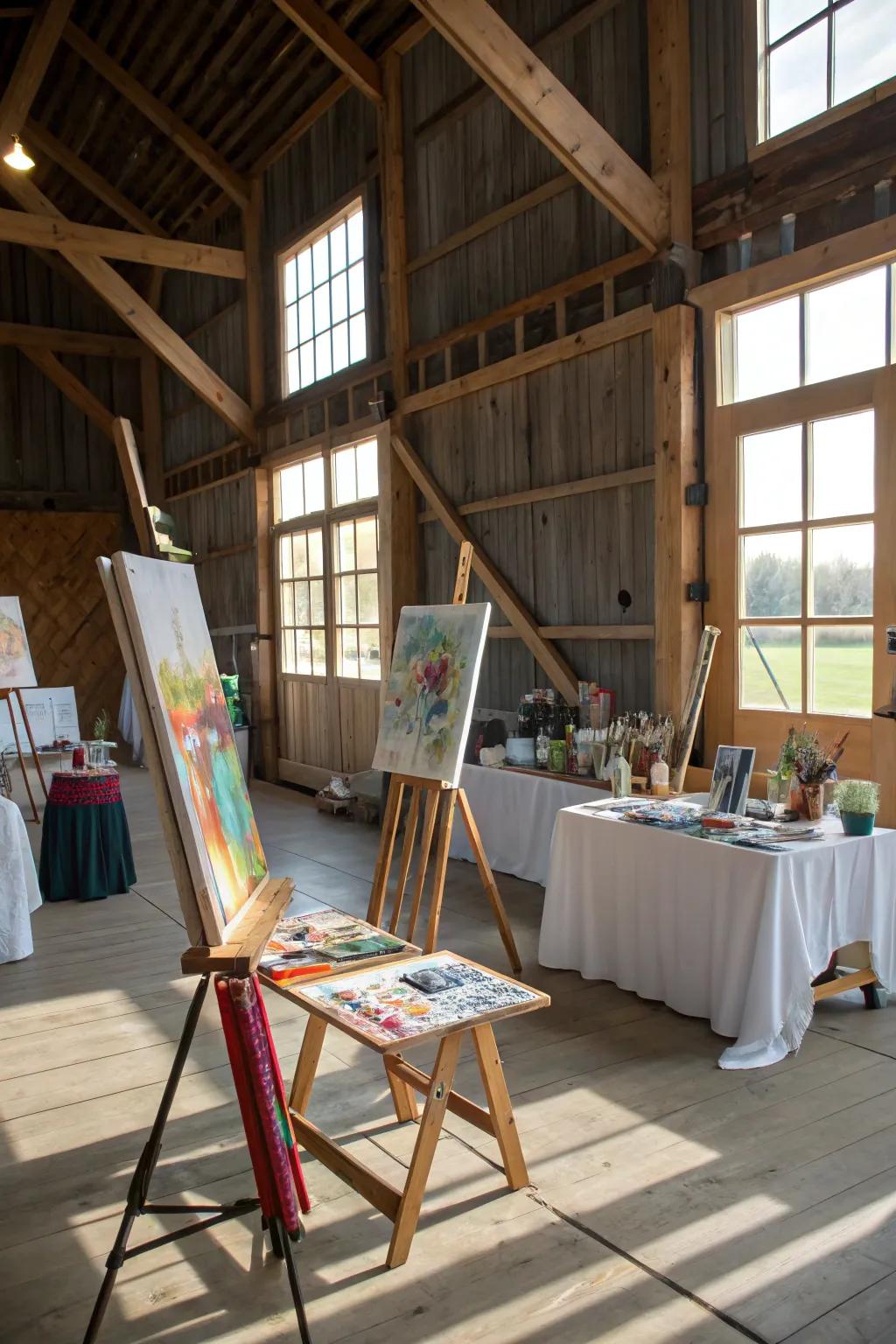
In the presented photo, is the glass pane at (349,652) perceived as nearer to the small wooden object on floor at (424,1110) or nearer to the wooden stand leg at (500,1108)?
the small wooden object on floor at (424,1110)

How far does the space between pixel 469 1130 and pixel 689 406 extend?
3.44 meters

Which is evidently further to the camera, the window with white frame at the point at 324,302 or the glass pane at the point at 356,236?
the window with white frame at the point at 324,302

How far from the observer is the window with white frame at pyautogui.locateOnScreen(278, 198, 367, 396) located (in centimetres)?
788

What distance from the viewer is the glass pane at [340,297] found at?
26.3 feet

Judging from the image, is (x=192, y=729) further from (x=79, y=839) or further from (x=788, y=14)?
(x=788, y=14)

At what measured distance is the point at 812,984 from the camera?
3779mm

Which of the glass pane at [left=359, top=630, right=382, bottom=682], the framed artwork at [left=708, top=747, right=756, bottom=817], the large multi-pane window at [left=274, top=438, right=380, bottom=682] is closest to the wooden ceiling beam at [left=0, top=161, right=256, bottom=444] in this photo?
the large multi-pane window at [left=274, top=438, right=380, bottom=682]

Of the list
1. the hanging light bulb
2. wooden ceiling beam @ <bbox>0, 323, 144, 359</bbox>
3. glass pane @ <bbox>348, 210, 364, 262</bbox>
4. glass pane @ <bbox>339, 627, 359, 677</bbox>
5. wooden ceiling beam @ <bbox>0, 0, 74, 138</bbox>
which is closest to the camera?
the hanging light bulb

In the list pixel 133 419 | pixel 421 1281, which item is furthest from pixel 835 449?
pixel 133 419

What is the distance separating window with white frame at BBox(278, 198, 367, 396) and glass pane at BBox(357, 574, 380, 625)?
1.66 metres

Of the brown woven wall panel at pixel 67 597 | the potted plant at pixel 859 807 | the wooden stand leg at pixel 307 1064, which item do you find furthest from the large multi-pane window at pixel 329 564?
the wooden stand leg at pixel 307 1064

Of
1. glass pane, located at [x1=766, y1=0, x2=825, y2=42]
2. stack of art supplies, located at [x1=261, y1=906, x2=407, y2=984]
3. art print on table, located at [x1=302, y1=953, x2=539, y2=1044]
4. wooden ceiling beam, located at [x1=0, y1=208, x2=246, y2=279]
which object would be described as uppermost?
wooden ceiling beam, located at [x1=0, y1=208, x2=246, y2=279]

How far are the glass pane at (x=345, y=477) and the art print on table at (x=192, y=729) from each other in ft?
18.0

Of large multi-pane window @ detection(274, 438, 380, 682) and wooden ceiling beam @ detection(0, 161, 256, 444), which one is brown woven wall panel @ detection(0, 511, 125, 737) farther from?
large multi-pane window @ detection(274, 438, 380, 682)
